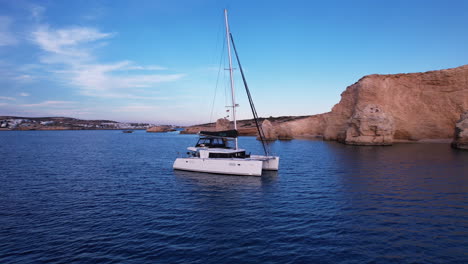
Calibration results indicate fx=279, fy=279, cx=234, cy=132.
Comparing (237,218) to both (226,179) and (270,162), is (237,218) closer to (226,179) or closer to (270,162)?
(226,179)

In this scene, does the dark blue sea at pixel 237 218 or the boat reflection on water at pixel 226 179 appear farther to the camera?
the boat reflection on water at pixel 226 179

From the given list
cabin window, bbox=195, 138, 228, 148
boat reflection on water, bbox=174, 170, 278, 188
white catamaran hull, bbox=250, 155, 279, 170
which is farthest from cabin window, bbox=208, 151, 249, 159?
cabin window, bbox=195, 138, 228, 148

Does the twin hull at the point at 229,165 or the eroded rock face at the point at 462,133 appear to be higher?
the eroded rock face at the point at 462,133

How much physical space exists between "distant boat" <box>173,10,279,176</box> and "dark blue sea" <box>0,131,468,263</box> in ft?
3.26

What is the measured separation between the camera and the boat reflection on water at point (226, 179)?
20.6 meters

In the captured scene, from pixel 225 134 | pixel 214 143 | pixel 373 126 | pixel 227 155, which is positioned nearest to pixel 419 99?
pixel 373 126

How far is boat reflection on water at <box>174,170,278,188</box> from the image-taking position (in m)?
20.6

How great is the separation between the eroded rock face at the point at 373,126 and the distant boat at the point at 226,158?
3238 cm

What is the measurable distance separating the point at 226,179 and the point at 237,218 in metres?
9.23

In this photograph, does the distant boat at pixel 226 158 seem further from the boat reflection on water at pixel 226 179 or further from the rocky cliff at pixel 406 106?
the rocky cliff at pixel 406 106

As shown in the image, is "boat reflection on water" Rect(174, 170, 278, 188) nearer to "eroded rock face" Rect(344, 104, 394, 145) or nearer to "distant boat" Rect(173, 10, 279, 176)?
"distant boat" Rect(173, 10, 279, 176)

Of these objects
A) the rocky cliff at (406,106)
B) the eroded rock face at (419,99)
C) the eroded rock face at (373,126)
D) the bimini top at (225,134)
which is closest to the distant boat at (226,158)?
the bimini top at (225,134)

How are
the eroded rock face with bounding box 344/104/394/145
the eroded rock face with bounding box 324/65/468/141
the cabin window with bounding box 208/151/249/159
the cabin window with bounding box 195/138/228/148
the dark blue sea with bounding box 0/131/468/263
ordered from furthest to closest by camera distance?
1. the eroded rock face with bounding box 324/65/468/141
2. the eroded rock face with bounding box 344/104/394/145
3. the cabin window with bounding box 195/138/228/148
4. the cabin window with bounding box 208/151/249/159
5. the dark blue sea with bounding box 0/131/468/263

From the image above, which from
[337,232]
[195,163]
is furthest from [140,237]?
[195,163]
